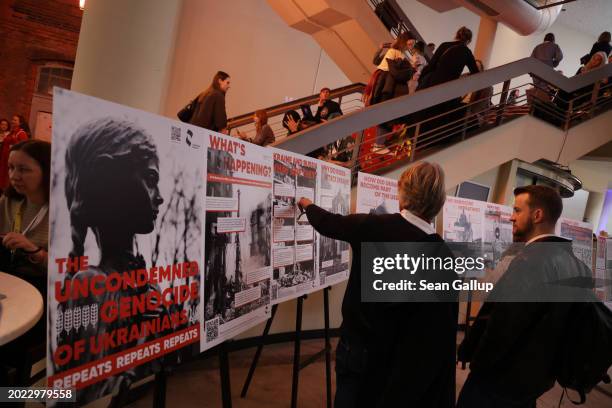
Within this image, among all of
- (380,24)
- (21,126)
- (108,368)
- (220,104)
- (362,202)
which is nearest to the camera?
(108,368)

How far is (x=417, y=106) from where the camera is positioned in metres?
3.79

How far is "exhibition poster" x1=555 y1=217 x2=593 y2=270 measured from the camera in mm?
4895

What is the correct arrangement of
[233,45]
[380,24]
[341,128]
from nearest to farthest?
[341,128]
[380,24]
[233,45]

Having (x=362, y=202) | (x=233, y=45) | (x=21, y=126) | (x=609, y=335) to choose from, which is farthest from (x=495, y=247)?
(x=21, y=126)

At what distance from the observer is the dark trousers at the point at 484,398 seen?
69.6 inches

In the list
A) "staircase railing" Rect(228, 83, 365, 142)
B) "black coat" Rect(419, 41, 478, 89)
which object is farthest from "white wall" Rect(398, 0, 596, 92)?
"black coat" Rect(419, 41, 478, 89)

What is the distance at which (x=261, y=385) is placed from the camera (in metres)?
3.08

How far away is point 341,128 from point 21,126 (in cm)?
555

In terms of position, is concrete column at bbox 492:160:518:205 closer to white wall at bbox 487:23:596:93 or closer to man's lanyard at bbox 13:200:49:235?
man's lanyard at bbox 13:200:49:235

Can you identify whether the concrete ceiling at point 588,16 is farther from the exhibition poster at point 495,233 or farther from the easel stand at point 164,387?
the easel stand at point 164,387

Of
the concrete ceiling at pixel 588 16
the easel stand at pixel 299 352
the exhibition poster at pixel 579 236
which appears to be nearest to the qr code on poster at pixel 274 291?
the easel stand at pixel 299 352

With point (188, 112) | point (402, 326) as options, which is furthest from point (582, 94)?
point (402, 326)

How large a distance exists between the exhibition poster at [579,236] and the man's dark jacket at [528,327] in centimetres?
359

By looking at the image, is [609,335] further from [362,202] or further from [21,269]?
[21,269]
